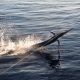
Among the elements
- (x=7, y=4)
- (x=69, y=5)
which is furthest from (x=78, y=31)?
(x=7, y=4)

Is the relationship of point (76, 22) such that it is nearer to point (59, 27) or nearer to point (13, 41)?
point (59, 27)

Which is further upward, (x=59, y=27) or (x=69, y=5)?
(x=69, y=5)

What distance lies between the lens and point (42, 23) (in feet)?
111

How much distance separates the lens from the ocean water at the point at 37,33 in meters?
20.1

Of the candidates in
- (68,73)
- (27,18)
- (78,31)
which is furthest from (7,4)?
(68,73)

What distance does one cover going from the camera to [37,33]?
29453 millimetres

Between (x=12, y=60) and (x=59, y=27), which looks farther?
(x=59, y=27)

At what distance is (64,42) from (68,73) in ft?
23.5

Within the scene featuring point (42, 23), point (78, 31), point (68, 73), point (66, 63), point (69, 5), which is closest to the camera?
point (68, 73)

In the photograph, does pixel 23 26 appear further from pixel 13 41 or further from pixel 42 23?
pixel 13 41

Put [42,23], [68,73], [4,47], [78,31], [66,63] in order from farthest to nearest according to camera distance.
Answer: [42,23]
[78,31]
[4,47]
[66,63]
[68,73]

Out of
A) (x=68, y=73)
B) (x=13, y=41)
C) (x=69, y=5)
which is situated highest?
(x=69, y=5)

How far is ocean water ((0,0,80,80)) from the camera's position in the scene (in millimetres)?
20078

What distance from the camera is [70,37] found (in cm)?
2820
